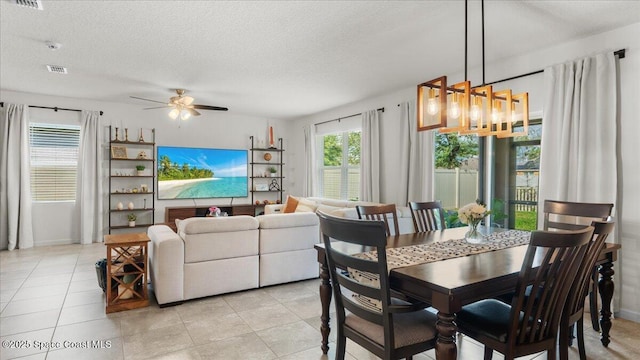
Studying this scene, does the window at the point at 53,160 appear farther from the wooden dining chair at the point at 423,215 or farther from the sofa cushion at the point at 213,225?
the wooden dining chair at the point at 423,215

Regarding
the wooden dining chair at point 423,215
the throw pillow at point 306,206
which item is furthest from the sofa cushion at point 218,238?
the wooden dining chair at point 423,215

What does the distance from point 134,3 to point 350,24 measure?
179 cm

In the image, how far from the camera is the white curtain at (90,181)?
610cm

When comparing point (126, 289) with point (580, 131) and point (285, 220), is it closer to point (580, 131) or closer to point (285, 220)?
point (285, 220)

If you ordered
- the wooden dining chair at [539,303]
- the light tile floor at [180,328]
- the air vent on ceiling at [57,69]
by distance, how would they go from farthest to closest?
the air vent on ceiling at [57,69] → the light tile floor at [180,328] → the wooden dining chair at [539,303]

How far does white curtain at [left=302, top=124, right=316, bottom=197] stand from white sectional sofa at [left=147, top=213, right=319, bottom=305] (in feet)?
11.0

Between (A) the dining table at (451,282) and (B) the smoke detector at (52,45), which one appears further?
(B) the smoke detector at (52,45)

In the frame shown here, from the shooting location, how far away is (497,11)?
2.87m

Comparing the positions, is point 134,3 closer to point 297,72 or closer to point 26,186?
point 297,72

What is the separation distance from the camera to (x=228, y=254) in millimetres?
3590

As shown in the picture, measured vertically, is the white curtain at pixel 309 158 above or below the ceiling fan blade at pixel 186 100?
below

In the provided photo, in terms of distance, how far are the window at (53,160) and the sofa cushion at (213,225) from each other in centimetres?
419

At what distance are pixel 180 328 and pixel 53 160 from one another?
5167mm

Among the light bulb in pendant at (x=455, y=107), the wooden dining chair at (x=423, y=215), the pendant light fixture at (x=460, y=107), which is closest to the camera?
the pendant light fixture at (x=460, y=107)
